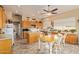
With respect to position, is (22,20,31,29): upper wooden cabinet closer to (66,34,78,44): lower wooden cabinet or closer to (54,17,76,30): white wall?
(54,17,76,30): white wall

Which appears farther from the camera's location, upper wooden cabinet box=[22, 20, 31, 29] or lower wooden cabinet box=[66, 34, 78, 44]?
upper wooden cabinet box=[22, 20, 31, 29]

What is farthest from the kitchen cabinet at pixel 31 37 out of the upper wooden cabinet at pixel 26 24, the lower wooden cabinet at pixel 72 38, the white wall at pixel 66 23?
the upper wooden cabinet at pixel 26 24

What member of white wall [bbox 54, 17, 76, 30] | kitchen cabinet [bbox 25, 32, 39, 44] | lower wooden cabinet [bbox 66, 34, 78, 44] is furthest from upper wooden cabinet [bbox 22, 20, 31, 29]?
lower wooden cabinet [bbox 66, 34, 78, 44]

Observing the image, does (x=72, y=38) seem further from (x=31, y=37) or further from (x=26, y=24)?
(x=26, y=24)

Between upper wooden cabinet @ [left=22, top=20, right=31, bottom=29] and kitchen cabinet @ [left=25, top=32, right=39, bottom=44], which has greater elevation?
upper wooden cabinet @ [left=22, top=20, right=31, bottom=29]

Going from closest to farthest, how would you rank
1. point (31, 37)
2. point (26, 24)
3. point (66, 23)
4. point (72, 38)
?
point (72, 38)
point (31, 37)
point (66, 23)
point (26, 24)

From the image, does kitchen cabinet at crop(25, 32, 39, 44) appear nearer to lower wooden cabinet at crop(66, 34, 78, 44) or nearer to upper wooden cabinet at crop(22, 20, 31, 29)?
lower wooden cabinet at crop(66, 34, 78, 44)

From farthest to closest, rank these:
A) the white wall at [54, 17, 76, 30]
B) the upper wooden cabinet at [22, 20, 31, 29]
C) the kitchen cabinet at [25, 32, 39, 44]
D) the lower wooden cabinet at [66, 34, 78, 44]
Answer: the upper wooden cabinet at [22, 20, 31, 29], the white wall at [54, 17, 76, 30], the kitchen cabinet at [25, 32, 39, 44], the lower wooden cabinet at [66, 34, 78, 44]

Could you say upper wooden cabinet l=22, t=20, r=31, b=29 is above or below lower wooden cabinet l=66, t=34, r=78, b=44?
above

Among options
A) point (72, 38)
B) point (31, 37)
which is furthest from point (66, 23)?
point (31, 37)

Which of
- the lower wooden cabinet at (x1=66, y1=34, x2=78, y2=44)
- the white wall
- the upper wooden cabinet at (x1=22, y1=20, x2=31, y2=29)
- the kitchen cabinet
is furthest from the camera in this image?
the upper wooden cabinet at (x1=22, y1=20, x2=31, y2=29)

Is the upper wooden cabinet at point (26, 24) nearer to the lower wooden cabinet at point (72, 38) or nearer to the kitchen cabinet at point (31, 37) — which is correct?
the kitchen cabinet at point (31, 37)

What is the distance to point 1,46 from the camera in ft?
13.1

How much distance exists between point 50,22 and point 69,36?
2677 mm
